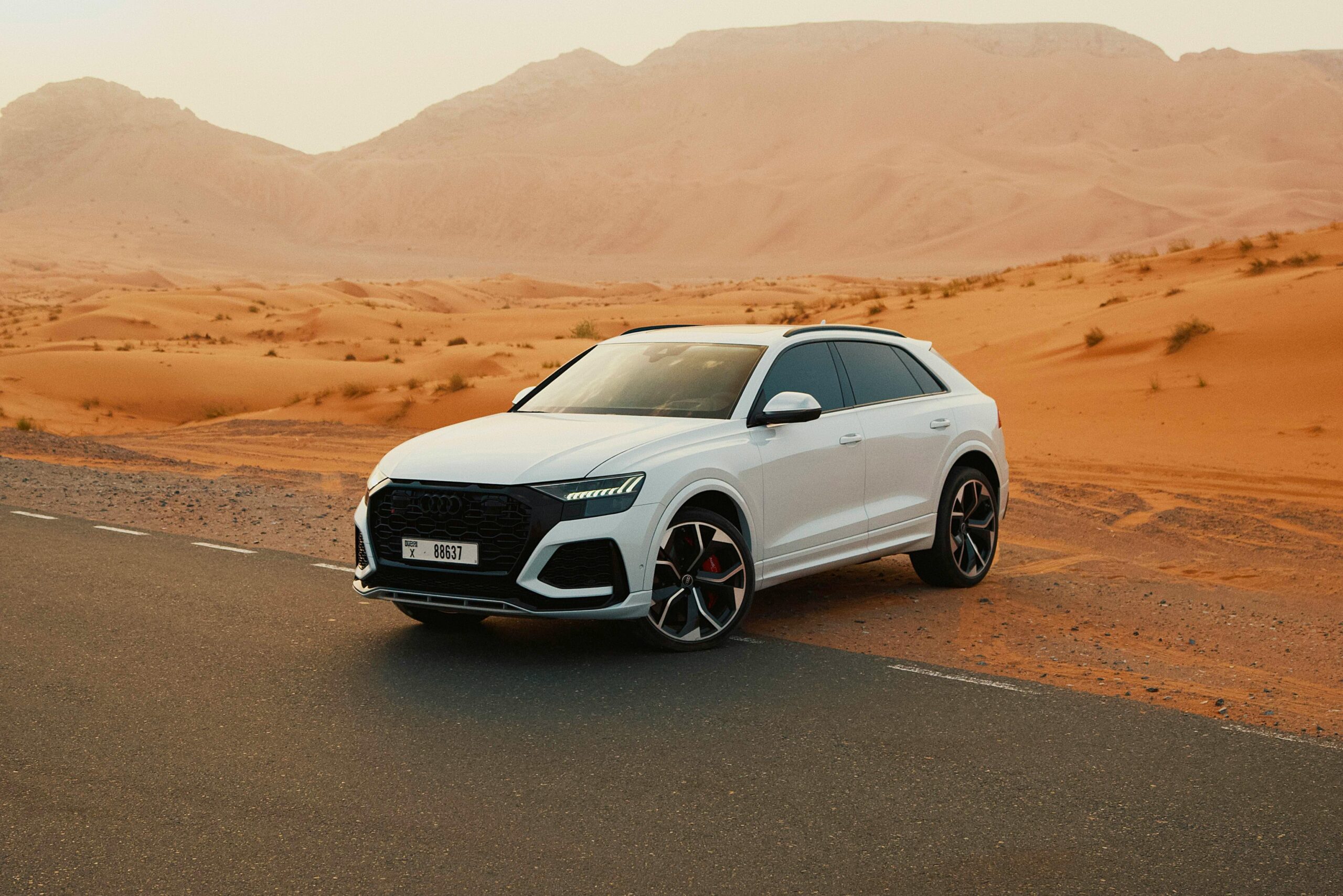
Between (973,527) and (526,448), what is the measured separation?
3674mm

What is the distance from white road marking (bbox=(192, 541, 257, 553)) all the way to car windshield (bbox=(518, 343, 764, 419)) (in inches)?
132

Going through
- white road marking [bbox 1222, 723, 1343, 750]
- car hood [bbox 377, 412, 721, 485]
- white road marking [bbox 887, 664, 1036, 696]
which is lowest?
white road marking [bbox 1222, 723, 1343, 750]

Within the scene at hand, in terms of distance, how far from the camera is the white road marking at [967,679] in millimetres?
6617

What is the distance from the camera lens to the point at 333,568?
9750 mm

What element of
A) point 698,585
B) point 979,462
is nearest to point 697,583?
point 698,585

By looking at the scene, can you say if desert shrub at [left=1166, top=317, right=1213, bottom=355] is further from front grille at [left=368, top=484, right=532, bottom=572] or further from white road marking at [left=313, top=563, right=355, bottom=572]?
front grille at [left=368, top=484, right=532, bottom=572]

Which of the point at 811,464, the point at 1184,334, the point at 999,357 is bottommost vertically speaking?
the point at 999,357

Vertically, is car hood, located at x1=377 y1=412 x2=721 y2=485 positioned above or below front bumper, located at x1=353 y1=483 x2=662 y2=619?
above

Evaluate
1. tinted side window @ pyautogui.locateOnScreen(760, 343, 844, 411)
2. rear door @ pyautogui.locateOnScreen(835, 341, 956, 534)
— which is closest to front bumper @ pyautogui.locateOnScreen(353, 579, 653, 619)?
tinted side window @ pyautogui.locateOnScreen(760, 343, 844, 411)

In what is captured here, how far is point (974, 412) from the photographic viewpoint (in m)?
9.25

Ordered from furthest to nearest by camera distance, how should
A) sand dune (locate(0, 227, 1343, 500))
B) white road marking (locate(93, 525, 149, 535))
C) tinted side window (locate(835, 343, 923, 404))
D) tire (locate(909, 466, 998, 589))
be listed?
sand dune (locate(0, 227, 1343, 500))
white road marking (locate(93, 525, 149, 535))
tire (locate(909, 466, 998, 589))
tinted side window (locate(835, 343, 923, 404))

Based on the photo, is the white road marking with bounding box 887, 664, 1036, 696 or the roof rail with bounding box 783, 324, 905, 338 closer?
the white road marking with bounding box 887, 664, 1036, 696

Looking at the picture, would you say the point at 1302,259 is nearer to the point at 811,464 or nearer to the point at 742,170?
the point at 811,464

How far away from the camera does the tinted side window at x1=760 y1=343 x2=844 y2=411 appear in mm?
7969
